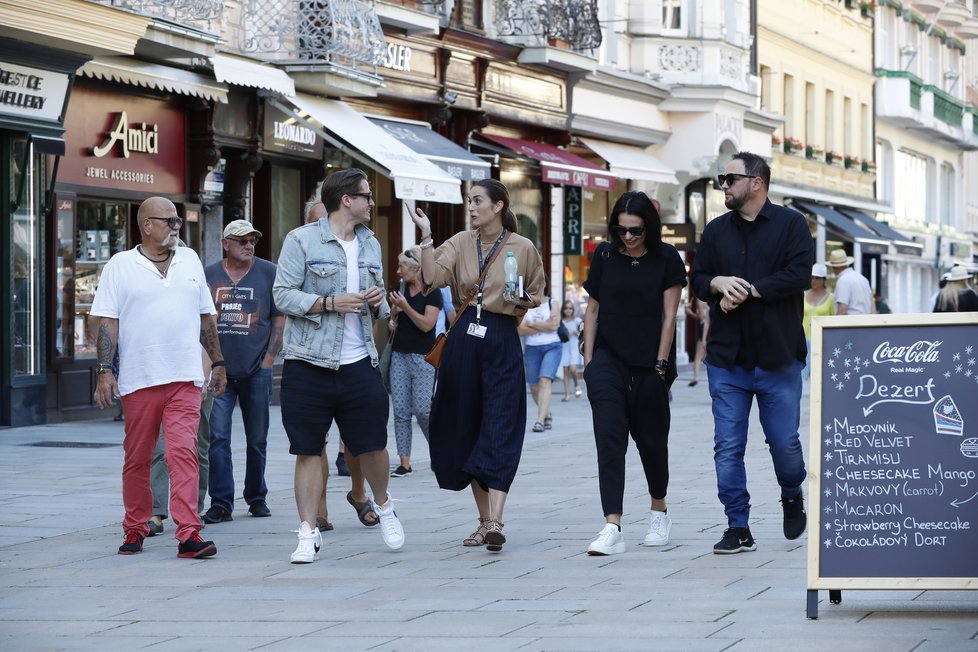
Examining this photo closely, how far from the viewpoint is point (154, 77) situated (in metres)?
19.1

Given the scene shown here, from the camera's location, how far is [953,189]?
203ft

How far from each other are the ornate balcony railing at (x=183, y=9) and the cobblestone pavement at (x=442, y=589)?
23.6ft

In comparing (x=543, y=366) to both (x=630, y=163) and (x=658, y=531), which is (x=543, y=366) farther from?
(x=630, y=163)

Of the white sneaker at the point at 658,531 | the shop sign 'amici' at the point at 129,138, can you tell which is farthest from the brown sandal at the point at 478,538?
the shop sign 'amici' at the point at 129,138

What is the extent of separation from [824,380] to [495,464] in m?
2.34

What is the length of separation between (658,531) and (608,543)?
0.51m

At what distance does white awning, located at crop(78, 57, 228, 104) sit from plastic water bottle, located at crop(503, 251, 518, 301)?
9668 mm

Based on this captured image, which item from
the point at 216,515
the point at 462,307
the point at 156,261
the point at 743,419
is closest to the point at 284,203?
the point at 216,515

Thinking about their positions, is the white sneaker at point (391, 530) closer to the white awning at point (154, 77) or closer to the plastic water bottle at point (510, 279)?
the plastic water bottle at point (510, 279)

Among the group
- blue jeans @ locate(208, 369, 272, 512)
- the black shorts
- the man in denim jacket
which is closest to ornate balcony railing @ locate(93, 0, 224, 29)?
blue jeans @ locate(208, 369, 272, 512)

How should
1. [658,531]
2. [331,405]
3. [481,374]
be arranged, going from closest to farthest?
[331,405], [658,531], [481,374]

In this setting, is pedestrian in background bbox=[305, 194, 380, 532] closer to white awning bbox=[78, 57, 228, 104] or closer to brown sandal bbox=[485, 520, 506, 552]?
brown sandal bbox=[485, 520, 506, 552]

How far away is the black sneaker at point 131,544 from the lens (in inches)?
369

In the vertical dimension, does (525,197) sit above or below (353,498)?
above
